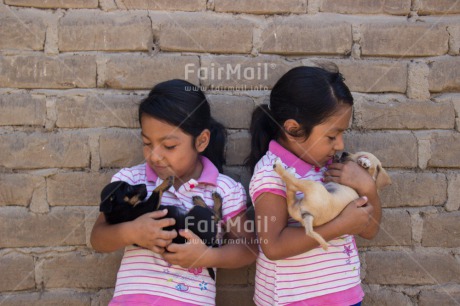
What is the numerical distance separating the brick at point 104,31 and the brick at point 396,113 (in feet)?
3.78

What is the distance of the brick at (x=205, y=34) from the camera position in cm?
263

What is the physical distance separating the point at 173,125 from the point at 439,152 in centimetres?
140

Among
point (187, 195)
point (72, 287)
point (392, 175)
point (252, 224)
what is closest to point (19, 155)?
point (72, 287)

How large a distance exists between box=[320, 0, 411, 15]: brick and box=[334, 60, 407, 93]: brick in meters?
0.26

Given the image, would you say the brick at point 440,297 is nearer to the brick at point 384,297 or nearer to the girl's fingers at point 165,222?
the brick at point 384,297

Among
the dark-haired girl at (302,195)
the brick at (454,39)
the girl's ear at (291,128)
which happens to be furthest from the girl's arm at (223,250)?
the brick at (454,39)

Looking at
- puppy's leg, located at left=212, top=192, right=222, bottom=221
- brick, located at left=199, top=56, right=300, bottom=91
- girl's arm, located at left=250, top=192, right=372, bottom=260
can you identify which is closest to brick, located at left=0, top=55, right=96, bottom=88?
brick, located at left=199, top=56, right=300, bottom=91

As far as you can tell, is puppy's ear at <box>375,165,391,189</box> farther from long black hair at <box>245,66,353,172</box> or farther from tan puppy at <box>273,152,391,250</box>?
long black hair at <box>245,66,353,172</box>

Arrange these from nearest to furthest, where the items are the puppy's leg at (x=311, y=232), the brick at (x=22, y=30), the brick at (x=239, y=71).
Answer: the puppy's leg at (x=311, y=232), the brick at (x=22, y=30), the brick at (x=239, y=71)

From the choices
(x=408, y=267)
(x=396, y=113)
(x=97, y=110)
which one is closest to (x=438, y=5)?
(x=396, y=113)

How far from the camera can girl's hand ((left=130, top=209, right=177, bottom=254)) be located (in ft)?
7.19

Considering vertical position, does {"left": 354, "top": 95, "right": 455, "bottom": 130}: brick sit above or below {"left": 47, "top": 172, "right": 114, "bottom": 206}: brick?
above

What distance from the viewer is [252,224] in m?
2.52

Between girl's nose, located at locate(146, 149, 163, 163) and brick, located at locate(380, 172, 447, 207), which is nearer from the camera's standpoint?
girl's nose, located at locate(146, 149, 163, 163)
